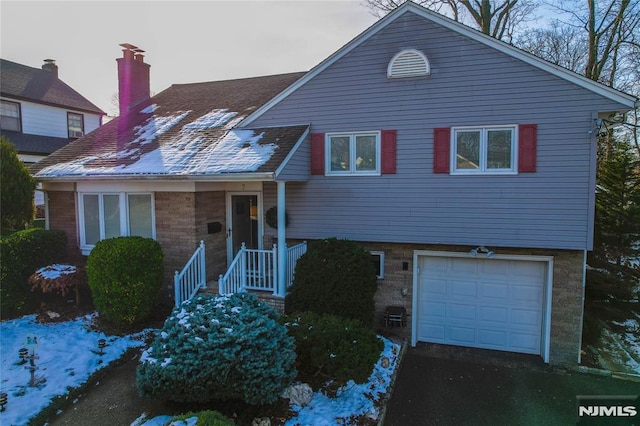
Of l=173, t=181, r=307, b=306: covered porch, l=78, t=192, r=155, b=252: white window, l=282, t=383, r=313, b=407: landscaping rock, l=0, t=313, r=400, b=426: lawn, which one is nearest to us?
l=0, t=313, r=400, b=426: lawn

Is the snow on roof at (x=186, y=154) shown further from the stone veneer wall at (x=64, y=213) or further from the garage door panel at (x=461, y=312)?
the garage door panel at (x=461, y=312)

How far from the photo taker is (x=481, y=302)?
8516 millimetres

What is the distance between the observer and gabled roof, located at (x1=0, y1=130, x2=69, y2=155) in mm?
16688

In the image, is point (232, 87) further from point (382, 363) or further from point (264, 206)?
point (382, 363)

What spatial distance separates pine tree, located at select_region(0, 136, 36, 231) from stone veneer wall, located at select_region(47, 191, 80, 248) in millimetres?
1607

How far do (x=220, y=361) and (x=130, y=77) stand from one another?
12.2 metres

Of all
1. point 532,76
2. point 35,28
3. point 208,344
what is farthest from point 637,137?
point 35,28

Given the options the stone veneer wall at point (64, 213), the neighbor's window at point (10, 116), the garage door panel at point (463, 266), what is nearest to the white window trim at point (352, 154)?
the garage door panel at point (463, 266)

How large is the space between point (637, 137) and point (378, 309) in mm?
15351

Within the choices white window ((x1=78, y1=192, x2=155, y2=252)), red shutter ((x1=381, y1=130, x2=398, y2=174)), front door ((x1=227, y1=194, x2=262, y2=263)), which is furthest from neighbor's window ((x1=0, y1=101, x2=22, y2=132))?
red shutter ((x1=381, y1=130, x2=398, y2=174))

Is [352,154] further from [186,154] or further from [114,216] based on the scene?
[114,216]

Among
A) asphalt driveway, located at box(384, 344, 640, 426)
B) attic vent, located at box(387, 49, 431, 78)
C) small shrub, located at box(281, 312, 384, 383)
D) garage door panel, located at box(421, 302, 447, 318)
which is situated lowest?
asphalt driveway, located at box(384, 344, 640, 426)

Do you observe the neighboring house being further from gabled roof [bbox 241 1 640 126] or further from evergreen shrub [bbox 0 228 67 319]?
gabled roof [bbox 241 1 640 126]

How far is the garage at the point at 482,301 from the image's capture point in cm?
816
